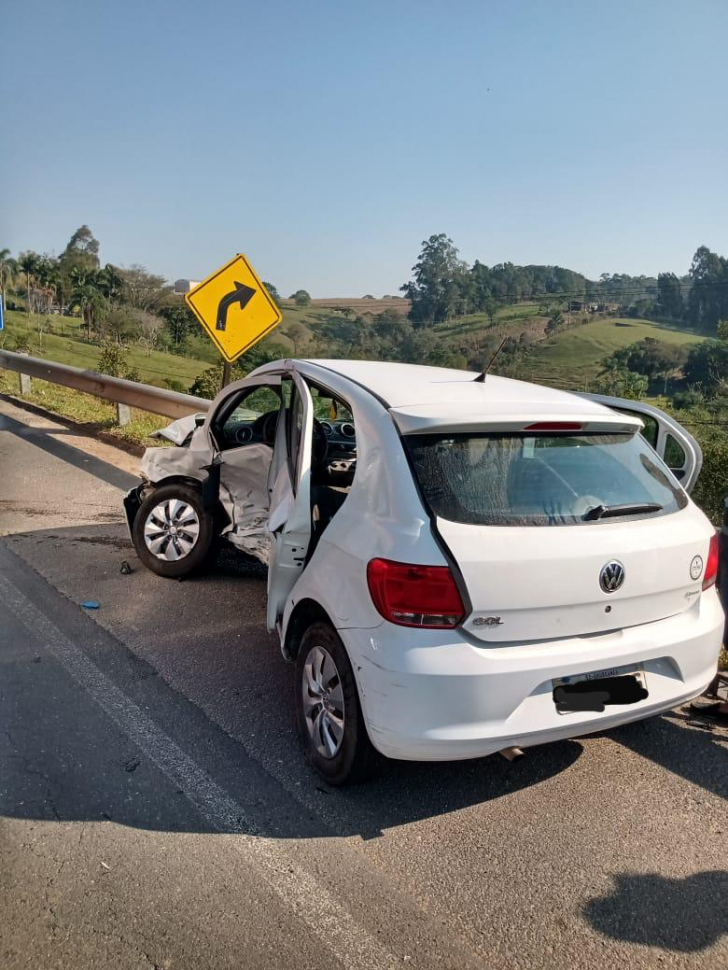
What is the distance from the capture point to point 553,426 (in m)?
3.23

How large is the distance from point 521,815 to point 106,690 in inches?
86.0

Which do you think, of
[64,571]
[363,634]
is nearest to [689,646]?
[363,634]

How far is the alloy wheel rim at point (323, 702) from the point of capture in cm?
320

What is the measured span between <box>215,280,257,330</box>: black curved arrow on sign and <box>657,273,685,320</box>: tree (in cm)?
2924

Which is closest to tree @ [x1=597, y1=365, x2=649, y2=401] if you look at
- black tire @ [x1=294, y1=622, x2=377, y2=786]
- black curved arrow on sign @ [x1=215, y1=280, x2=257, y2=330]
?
black curved arrow on sign @ [x1=215, y1=280, x2=257, y2=330]

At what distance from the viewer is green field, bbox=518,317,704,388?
22734 mm

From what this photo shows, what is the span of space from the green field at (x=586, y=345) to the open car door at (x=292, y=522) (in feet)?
54.9

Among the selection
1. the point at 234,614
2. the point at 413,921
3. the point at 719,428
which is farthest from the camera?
the point at 719,428

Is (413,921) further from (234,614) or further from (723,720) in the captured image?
(234,614)

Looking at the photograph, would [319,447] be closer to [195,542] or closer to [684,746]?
[195,542]

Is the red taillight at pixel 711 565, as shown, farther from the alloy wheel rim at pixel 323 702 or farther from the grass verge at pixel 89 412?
the grass verge at pixel 89 412

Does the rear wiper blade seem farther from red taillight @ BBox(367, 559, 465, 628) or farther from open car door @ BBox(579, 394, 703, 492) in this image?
open car door @ BBox(579, 394, 703, 492)

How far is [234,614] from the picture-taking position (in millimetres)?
5156

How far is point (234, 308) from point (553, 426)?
6561mm
